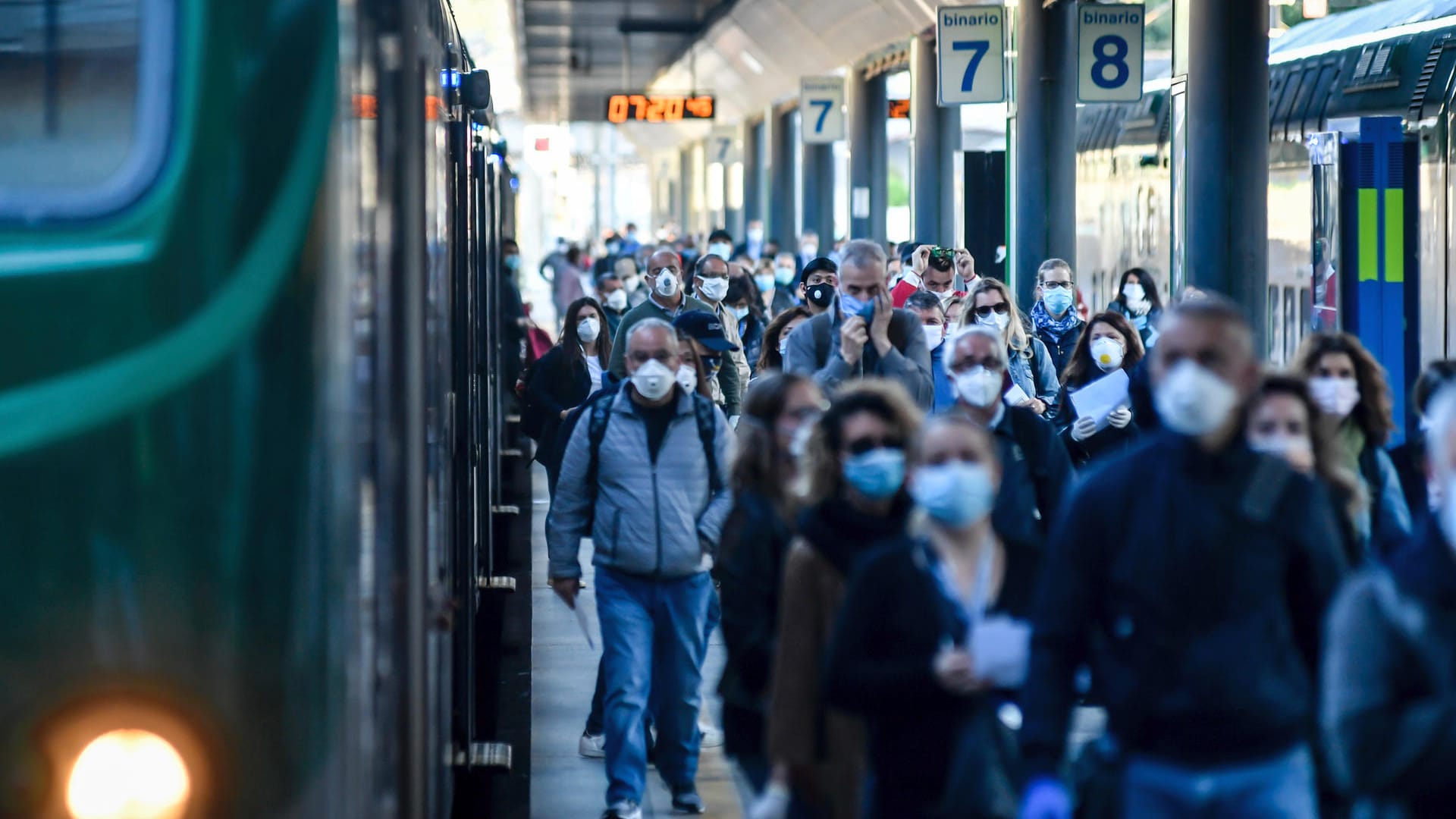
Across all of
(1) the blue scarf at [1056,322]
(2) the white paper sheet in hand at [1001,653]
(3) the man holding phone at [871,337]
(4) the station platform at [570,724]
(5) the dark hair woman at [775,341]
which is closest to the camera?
(2) the white paper sheet in hand at [1001,653]

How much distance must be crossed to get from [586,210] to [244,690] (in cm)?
9506

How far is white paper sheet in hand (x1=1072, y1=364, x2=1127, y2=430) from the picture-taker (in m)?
8.12

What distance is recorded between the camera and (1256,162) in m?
13.1

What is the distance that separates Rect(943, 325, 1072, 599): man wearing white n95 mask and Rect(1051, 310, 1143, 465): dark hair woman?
251cm

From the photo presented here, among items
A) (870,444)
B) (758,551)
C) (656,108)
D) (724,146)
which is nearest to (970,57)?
(758,551)

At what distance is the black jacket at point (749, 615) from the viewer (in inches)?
192

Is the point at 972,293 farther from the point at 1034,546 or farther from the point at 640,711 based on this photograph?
the point at 1034,546

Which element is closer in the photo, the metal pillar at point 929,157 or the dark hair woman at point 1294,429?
the dark hair woman at point 1294,429

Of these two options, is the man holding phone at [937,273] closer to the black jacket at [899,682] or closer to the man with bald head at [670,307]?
the man with bald head at [670,307]

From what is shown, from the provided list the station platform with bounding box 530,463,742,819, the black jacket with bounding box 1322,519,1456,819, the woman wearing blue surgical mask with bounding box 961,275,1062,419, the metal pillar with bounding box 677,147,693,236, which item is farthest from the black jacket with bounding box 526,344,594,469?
the metal pillar with bounding box 677,147,693,236

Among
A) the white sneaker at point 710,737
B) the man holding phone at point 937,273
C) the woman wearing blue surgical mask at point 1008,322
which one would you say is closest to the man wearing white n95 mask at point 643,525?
the white sneaker at point 710,737

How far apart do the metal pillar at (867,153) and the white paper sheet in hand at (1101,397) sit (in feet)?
68.6

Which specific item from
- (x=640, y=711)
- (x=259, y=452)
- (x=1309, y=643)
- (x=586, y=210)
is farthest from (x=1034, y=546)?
(x=586, y=210)

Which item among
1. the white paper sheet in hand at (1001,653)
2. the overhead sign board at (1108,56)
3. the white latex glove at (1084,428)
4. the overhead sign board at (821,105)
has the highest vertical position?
the overhead sign board at (821,105)
